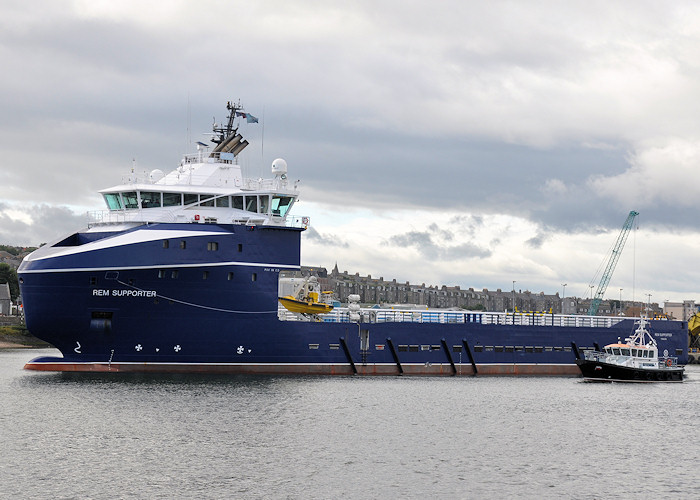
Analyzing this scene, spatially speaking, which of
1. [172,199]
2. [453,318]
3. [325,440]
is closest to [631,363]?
[453,318]

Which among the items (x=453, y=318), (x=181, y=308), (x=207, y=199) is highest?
(x=207, y=199)

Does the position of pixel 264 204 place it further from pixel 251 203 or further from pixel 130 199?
pixel 130 199

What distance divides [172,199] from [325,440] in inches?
885

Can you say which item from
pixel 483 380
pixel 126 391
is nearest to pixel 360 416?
pixel 126 391

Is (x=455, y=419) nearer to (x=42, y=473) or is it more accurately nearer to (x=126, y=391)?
(x=126, y=391)

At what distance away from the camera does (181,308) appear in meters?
49.4

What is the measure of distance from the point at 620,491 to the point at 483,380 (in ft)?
95.1

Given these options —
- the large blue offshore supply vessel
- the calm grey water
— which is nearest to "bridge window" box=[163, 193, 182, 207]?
the large blue offshore supply vessel

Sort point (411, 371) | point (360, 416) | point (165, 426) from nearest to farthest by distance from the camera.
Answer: point (165, 426) < point (360, 416) < point (411, 371)

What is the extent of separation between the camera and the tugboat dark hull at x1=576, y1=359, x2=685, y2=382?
6069 centimetres

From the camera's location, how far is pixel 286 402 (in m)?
43.0

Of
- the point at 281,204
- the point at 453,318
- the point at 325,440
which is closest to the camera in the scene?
the point at 325,440

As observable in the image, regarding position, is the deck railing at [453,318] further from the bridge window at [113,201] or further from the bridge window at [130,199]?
the bridge window at [113,201]

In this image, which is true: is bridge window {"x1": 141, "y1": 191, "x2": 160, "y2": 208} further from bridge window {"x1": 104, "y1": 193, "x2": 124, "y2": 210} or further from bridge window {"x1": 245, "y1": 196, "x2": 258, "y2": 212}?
bridge window {"x1": 245, "y1": 196, "x2": 258, "y2": 212}
